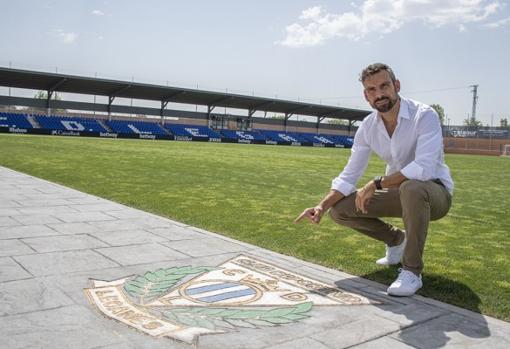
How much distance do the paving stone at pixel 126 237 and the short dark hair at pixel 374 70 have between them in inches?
108

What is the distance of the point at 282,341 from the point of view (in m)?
2.68

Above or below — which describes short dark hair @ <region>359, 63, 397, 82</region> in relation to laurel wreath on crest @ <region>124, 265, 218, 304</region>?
above

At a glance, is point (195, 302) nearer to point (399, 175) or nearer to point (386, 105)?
point (399, 175)

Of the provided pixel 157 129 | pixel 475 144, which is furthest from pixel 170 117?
pixel 475 144

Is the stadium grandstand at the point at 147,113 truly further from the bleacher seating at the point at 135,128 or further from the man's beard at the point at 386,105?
the man's beard at the point at 386,105

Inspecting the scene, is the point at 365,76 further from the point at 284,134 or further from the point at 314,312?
the point at 284,134

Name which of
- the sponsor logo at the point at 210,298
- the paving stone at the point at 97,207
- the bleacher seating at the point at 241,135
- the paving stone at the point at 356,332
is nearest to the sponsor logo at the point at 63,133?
the bleacher seating at the point at 241,135

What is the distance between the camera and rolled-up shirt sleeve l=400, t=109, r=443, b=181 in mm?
3615

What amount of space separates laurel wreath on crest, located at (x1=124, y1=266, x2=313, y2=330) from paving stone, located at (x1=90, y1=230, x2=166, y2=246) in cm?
145

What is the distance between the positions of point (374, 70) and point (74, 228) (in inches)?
152

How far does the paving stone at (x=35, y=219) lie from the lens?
5866mm

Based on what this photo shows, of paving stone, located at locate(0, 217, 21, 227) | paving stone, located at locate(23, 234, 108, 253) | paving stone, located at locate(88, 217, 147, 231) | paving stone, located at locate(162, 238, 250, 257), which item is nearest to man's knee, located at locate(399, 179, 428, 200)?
paving stone, located at locate(162, 238, 250, 257)

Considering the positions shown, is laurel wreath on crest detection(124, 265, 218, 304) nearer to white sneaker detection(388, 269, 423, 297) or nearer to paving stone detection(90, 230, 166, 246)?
paving stone detection(90, 230, 166, 246)

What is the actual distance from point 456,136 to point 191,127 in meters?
38.2
